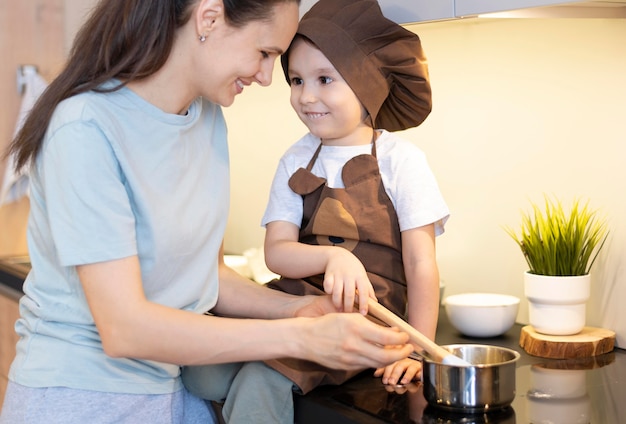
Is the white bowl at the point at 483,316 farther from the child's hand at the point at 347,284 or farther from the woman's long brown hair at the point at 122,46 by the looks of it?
the woman's long brown hair at the point at 122,46

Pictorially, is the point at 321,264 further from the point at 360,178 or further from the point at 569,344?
the point at 569,344

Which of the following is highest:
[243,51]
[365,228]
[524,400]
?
[243,51]

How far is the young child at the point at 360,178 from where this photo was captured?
130cm

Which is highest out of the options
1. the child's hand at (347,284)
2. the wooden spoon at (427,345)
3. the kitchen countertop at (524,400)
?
the child's hand at (347,284)

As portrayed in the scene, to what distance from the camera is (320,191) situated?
135cm

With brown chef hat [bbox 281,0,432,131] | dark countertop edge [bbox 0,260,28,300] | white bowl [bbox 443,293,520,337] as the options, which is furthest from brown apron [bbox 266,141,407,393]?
dark countertop edge [bbox 0,260,28,300]

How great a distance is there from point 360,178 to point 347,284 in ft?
0.75

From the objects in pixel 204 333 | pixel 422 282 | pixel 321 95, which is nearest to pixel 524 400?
pixel 422 282

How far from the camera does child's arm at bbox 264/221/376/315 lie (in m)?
1.17

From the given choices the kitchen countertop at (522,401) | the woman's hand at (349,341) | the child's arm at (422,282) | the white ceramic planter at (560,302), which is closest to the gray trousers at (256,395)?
the kitchen countertop at (522,401)

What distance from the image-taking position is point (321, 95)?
4.35 ft

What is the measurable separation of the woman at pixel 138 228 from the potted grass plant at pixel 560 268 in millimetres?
437

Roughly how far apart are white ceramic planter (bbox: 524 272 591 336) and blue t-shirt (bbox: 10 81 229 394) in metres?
0.58

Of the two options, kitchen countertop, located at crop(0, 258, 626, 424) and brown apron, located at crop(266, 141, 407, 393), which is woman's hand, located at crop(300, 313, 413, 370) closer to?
kitchen countertop, located at crop(0, 258, 626, 424)
